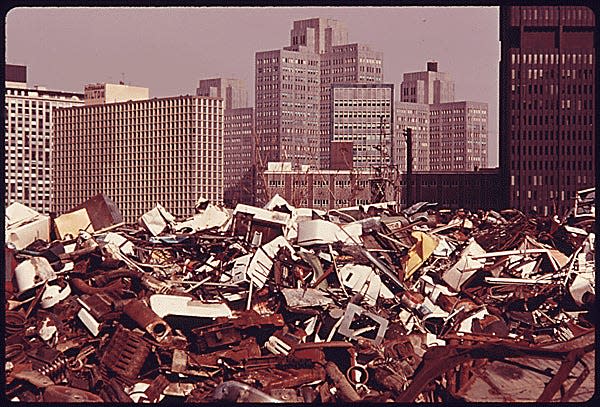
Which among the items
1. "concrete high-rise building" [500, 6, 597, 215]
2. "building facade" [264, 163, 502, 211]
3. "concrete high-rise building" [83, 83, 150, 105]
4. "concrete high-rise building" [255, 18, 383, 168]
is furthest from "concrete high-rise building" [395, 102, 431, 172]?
"building facade" [264, 163, 502, 211]

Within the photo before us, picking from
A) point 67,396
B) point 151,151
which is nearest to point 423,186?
point 151,151

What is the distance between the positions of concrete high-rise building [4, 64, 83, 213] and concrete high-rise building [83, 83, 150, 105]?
641 centimetres

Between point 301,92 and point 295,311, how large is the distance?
17567cm

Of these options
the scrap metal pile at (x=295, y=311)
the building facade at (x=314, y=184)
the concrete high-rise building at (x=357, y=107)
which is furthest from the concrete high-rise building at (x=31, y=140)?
the scrap metal pile at (x=295, y=311)

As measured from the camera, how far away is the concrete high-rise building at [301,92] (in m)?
169

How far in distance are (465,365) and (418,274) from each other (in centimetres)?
323

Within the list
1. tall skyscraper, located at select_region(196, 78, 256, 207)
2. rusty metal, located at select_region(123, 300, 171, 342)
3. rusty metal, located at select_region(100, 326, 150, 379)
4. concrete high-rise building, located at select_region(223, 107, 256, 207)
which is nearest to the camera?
rusty metal, located at select_region(100, 326, 150, 379)

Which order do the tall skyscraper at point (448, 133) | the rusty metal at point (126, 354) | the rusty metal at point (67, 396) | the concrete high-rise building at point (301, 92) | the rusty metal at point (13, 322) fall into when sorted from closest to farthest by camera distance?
the rusty metal at point (67, 396)
the rusty metal at point (126, 354)
the rusty metal at point (13, 322)
the concrete high-rise building at point (301, 92)
the tall skyscraper at point (448, 133)

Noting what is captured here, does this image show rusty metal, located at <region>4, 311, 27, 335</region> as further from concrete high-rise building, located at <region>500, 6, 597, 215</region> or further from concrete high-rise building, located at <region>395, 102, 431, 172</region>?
concrete high-rise building, located at <region>395, 102, 431, 172</region>

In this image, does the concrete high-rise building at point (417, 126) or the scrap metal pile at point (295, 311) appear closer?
the scrap metal pile at point (295, 311)

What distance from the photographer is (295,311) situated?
7.96 m

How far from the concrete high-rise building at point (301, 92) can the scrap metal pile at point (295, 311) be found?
142676 millimetres

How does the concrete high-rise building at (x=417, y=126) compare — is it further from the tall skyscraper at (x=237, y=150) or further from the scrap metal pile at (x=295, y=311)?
the scrap metal pile at (x=295, y=311)

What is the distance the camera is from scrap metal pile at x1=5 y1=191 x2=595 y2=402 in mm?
6160
